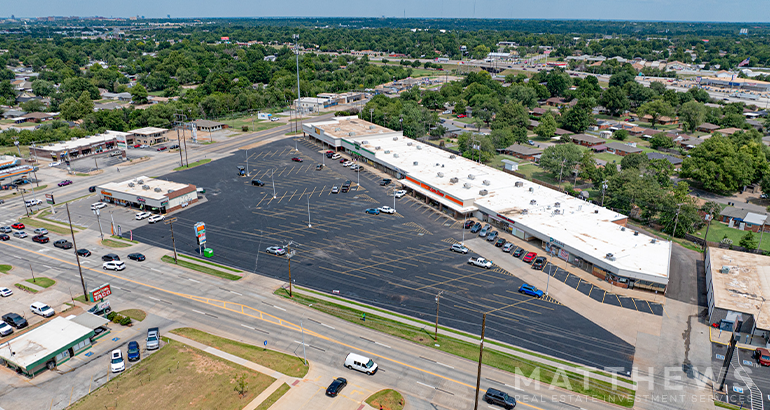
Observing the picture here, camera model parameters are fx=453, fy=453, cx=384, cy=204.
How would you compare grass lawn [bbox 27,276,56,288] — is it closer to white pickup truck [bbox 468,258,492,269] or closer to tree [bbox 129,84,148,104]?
white pickup truck [bbox 468,258,492,269]

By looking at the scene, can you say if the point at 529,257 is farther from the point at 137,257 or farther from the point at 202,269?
the point at 137,257

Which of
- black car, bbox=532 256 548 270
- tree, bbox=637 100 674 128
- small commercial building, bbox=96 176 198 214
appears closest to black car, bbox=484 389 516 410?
black car, bbox=532 256 548 270

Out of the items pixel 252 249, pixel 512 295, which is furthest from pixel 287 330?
pixel 512 295

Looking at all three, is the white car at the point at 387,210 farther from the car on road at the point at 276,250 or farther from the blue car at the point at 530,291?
the blue car at the point at 530,291

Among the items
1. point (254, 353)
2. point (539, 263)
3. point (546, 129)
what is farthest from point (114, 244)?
point (546, 129)

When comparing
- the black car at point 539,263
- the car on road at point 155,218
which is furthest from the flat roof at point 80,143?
the black car at point 539,263
